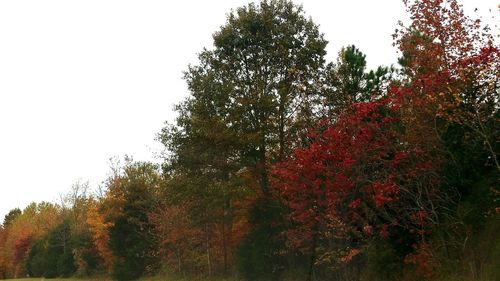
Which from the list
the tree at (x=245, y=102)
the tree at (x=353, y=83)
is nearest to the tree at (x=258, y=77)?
the tree at (x=245, y=102)

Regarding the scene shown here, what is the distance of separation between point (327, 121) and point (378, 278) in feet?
22.9

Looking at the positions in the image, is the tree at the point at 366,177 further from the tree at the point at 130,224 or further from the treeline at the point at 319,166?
the tree at the point at 130,224

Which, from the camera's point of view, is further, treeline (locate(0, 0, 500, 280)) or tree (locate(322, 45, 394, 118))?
tree (locate(322, 45, 394, 118))

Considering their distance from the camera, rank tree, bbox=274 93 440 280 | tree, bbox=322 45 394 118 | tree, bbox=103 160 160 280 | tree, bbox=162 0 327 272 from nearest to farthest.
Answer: tree, bbox=274 93 440 280
tree, bbox=322 45 394 118
tree, bbox=162 0 327 272
tree, bbox=103 160 160 280

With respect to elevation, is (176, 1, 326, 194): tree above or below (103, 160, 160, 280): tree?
above

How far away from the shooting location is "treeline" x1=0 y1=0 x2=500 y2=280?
15297 millimetres

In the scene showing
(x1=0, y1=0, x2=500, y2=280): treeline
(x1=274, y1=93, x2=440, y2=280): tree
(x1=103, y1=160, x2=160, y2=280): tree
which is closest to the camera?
(x1=0, y1=0, x2=500, y2=280): treeline

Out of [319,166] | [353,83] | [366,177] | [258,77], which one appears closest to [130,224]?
[258,77]

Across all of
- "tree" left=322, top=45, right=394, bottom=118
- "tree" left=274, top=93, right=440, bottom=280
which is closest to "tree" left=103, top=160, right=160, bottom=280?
"tree" left=322, top=45, right=394, bottom=118

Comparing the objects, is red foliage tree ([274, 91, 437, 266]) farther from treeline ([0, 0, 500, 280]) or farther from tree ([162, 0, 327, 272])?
tree ([162, 0, 327, 272])

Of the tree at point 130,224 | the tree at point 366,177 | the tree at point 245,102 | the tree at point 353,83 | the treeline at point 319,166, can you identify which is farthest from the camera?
the tree at point 130,224

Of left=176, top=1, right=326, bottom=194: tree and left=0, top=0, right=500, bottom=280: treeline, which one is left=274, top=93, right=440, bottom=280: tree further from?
left=176, top=1, right=326, bottom=194: tree

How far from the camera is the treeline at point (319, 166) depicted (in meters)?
15.3

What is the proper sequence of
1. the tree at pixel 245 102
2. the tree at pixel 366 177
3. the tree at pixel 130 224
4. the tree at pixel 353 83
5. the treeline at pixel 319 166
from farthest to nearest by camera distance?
the tree at pixel 130 224 → the tree at pixel 245 102 → the tree at pixel 353 83 → the tree at pixel 366 177 → the treeline at pixel 319 166
